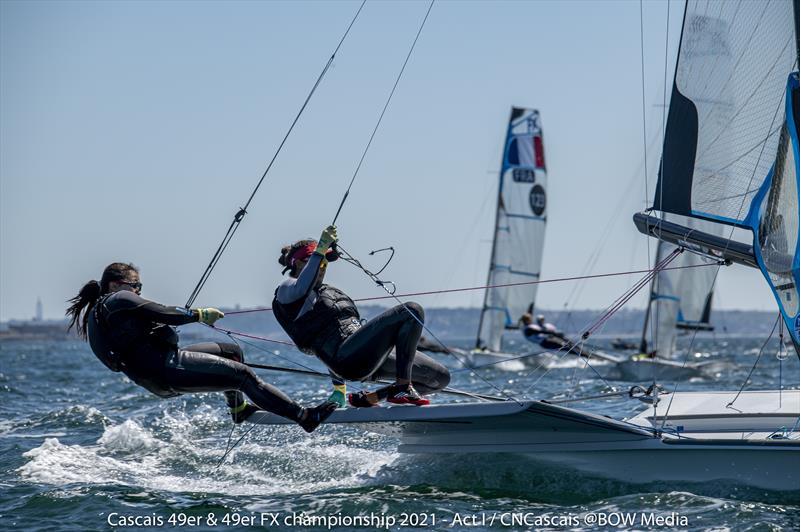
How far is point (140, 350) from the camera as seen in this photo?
6.96m

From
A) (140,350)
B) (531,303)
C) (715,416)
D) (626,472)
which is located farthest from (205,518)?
(531,303)

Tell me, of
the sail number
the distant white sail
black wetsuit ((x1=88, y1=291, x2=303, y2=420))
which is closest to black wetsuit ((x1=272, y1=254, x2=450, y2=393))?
black wetsuit ((x1=88, y1=291, x2=303, y2=420))

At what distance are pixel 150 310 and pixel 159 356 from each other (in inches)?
14.0

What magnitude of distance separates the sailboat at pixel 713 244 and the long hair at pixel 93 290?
52.9 inches

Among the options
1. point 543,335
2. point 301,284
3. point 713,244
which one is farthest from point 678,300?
point 301,284

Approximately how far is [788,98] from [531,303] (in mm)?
24122

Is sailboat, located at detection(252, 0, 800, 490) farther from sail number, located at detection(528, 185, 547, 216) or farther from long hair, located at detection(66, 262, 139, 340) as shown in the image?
sail number, located at detection(528, 185, 547, 216)

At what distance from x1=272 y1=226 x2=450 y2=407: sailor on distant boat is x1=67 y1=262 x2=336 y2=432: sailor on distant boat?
1.10 feet

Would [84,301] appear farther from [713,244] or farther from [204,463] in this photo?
[713,244]

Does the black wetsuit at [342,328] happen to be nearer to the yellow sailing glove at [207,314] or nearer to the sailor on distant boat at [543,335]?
the yellow sailing glove at [207,314]

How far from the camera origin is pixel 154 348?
7.00 metres

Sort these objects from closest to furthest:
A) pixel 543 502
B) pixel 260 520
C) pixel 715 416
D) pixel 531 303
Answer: pixel 260 520, pixel 543 502, pixel 715 416, pixel 531 303

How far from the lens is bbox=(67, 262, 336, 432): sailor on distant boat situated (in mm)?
6844

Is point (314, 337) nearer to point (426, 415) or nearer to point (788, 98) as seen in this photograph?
point (426, 415)
